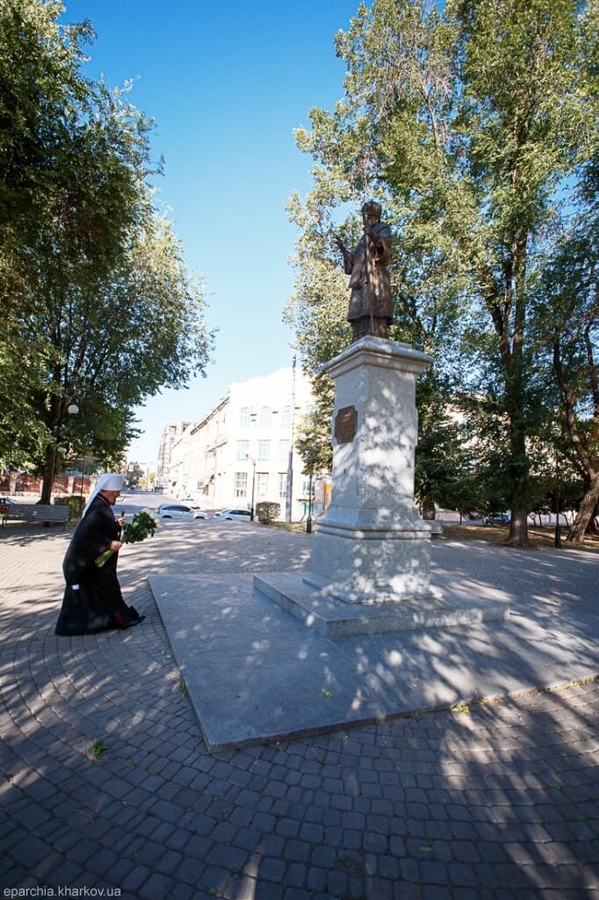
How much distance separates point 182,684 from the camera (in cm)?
383

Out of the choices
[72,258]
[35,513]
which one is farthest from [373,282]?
[35,513]

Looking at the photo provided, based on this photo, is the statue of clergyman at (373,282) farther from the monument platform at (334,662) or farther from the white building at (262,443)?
the white building at (262,443)

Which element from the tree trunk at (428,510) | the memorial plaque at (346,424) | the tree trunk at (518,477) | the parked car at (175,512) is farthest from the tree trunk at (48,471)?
the tree trunk at (518,477)

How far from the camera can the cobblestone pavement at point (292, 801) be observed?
2.05 meters

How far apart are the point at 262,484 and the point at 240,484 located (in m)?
3.28

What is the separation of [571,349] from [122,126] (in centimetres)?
1871

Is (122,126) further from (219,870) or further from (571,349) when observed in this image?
(571,349)

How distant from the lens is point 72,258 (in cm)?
1203

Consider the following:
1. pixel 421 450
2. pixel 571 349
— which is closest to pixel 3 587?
pixel 421 450

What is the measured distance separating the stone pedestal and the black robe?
8.82ft

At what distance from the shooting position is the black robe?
5.00 metres

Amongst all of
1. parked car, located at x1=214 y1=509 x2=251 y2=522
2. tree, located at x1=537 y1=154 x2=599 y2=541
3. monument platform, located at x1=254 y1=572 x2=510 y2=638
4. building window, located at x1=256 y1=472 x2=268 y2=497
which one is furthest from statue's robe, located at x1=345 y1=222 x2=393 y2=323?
building window, located at x1=256 y1=472 x2=268 y2=497

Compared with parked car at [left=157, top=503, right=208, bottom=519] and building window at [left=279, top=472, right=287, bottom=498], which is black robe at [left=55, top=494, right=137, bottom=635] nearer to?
parked car at [left=157, top=503, right=208, bottom=519]

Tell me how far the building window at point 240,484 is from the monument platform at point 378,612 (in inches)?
1715
